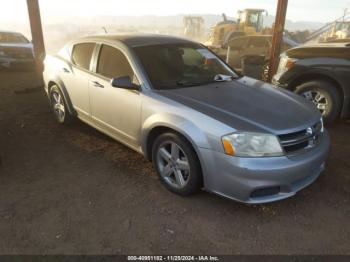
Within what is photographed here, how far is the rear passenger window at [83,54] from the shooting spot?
4652mm

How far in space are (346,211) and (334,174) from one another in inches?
31.5

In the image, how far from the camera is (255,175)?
115 inches

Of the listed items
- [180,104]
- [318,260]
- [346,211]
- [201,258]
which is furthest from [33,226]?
[346,211]

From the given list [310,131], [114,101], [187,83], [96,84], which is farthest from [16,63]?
[310,131]

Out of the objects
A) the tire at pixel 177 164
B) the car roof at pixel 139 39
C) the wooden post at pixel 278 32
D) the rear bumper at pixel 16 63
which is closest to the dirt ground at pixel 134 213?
the tire at pixel 177 164

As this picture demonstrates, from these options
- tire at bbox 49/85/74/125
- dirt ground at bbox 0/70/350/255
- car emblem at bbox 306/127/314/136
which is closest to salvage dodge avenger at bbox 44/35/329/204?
car emblem at bbox 306/127/314/136

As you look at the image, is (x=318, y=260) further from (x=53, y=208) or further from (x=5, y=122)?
(x=5, y=122)

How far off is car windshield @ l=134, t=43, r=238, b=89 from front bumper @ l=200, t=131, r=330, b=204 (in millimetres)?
1120

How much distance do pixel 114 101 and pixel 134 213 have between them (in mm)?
1432

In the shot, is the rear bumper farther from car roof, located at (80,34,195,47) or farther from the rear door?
car roof, located at (80,34,195,47)

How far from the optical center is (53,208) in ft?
11.0

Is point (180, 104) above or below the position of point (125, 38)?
below

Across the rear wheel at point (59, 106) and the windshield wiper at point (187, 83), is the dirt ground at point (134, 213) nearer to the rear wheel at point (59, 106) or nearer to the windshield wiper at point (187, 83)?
the rear wheel at point (59, 106)

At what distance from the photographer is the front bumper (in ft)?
9.60
